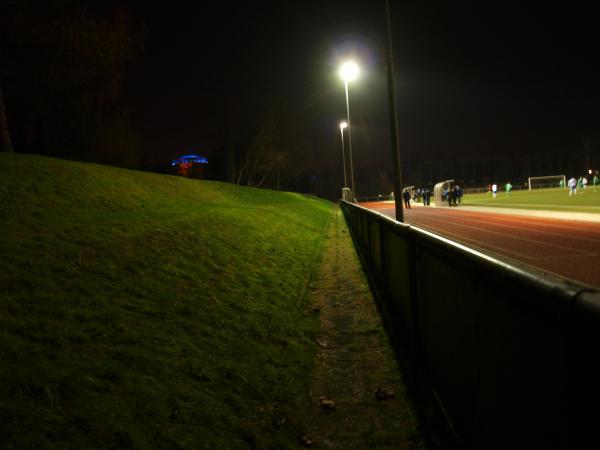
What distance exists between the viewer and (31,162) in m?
13.0

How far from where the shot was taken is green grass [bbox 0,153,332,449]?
3.12 meters

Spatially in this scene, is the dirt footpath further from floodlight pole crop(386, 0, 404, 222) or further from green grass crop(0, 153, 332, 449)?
floodlight pole crop(386, 0, 404, 222)

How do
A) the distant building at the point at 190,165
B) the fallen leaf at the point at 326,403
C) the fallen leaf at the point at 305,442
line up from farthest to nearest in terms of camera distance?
the distant building at the point at 190,165, the fallen leaf at the point at 326,403, the fallen leaf at the point at 305,442

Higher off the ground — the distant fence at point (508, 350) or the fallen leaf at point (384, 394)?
the distant fence at point (508, 350)

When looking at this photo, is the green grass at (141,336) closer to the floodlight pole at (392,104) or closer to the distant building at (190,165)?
the floodlight pole at (392,104)

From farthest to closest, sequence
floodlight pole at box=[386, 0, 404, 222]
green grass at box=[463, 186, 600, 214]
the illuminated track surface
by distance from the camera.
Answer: green grass at box=[463, 186, 600, 214] → floodlight pole at box=[386, 0, 404, 222] → the illuminated track surface

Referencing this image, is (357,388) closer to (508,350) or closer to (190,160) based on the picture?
(508,350)

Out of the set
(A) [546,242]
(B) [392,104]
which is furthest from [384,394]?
(A) [546,242]

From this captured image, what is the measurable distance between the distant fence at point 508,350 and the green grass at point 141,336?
59.9 inches

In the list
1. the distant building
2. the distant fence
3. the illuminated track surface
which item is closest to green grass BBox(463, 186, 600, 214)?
the illuminated track surface

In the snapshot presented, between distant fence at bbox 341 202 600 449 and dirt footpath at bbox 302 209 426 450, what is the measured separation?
1.56 feet

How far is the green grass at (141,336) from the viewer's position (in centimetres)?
312

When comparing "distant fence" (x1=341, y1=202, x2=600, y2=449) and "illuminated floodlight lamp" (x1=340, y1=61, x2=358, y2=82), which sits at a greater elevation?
"illuminated floodlight lamp" (x1=340, y1=61, x2=358, y2=82)

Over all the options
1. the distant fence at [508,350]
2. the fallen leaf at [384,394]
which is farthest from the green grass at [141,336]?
the distant fence at [508,350]
